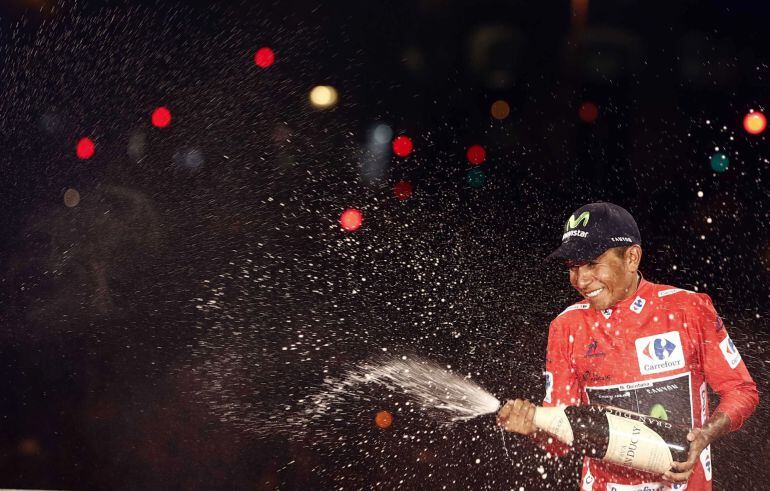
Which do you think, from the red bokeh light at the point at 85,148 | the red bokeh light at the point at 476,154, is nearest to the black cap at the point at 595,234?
the red bokeh light at the point at 476,154

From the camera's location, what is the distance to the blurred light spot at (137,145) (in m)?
4.61

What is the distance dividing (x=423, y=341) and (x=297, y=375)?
932 mm

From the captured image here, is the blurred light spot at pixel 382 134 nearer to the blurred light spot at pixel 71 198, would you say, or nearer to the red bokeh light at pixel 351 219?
the red bokeh light at pixel 351 219

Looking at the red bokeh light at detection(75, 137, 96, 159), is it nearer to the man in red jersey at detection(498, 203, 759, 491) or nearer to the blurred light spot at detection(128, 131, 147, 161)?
the blurred light spot at detection(128, 131, 147, 161)

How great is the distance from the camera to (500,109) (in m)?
3.79

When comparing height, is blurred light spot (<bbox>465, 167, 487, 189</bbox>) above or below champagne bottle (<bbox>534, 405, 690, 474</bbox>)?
above

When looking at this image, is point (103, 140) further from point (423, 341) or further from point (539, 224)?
point (539, 224)

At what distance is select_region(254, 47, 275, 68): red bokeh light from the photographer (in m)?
4.39

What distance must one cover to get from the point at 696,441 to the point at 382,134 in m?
2.61

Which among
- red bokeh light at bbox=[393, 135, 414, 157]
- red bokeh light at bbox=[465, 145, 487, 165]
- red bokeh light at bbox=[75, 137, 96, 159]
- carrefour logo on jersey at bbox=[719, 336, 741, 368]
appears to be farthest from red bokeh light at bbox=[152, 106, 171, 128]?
carrefour logo on jersey at bbox=[719, 336, 741, 368]

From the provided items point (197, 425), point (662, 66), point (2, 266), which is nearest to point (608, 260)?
point (662, 66)

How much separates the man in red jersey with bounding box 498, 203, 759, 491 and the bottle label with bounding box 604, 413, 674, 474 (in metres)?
0.05

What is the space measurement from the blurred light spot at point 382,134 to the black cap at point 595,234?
1.76 meters

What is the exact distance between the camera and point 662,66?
3.45 m
